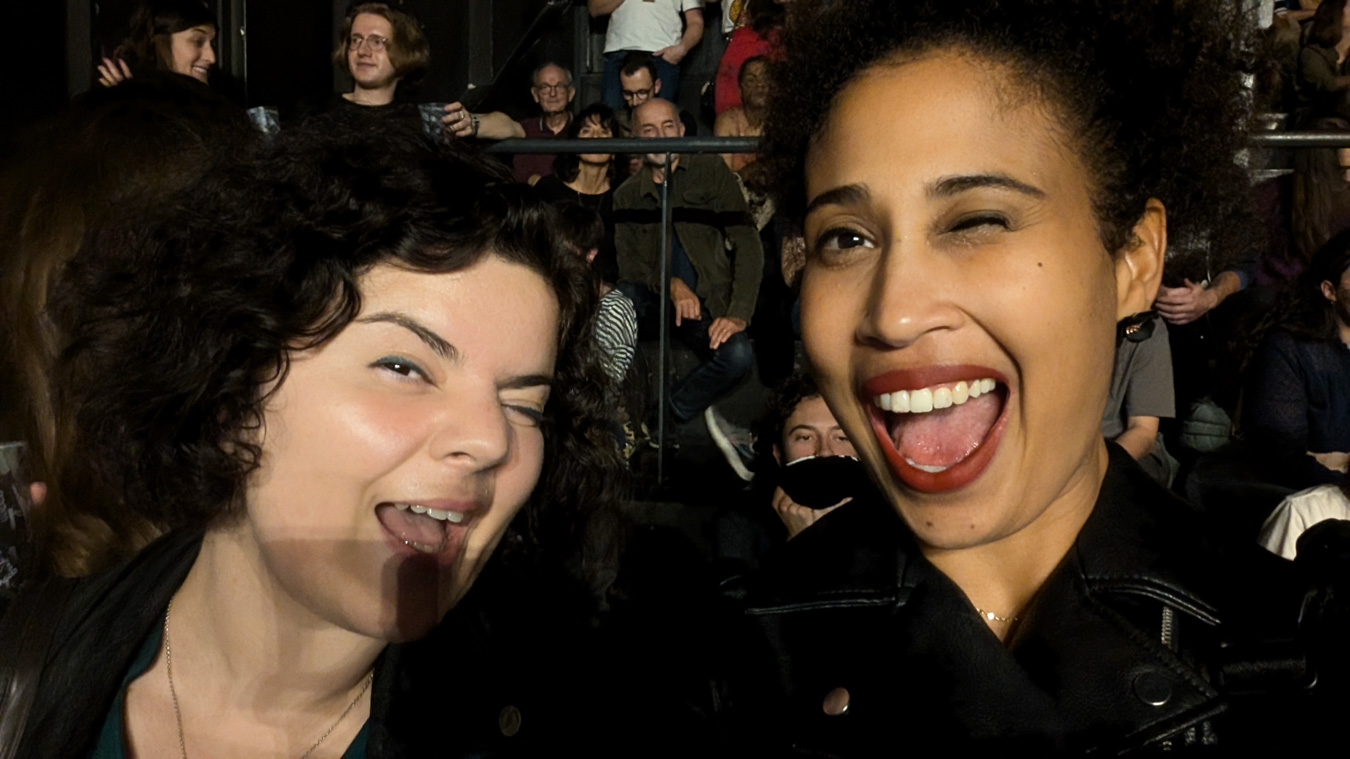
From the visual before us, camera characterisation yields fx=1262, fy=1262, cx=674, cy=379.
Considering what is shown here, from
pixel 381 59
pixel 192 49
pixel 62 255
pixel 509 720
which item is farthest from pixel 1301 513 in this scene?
pixel 192 49

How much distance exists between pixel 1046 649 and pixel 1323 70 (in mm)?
4830

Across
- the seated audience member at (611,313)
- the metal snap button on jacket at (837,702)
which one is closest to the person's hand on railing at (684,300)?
the seated audience member at (611,313)

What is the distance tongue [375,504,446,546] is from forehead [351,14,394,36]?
3578 mm

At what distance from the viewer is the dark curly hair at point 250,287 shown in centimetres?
184

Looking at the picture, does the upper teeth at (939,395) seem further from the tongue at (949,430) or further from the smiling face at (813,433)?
the smiling face at (813,433)

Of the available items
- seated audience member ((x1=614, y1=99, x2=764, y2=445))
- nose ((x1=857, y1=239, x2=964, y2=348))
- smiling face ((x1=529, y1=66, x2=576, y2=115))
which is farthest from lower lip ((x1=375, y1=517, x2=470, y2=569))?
smiling face ((x1=529, y1=66, x2=576, y2=115))

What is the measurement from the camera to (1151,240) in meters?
1.67

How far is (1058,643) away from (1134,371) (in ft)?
8.56

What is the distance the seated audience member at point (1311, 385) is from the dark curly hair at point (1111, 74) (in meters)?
2.62

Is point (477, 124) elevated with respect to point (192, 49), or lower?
lower

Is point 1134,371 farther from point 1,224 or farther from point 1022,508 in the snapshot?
point 1,224

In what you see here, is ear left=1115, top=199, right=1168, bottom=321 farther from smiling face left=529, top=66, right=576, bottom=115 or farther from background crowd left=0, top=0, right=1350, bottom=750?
smiling face left=529, top=66, right=576, bottom=115

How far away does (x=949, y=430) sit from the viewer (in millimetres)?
1569

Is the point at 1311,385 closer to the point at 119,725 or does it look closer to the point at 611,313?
the point at 611,313
